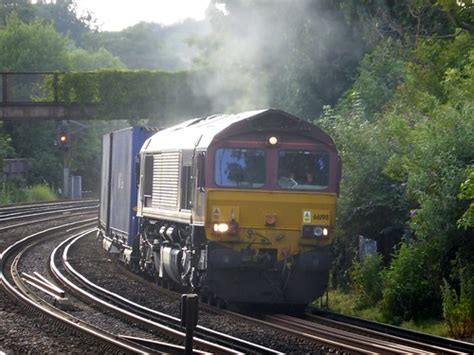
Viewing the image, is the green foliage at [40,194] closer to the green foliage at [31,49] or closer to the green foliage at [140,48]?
the green foliage at [31,49]

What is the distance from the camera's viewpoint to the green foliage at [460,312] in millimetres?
14016

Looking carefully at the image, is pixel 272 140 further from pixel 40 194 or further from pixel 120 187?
pixel 40 194

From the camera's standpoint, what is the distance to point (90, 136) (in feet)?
210

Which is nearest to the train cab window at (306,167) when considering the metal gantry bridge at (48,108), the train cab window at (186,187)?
the train cab window at (186,187)

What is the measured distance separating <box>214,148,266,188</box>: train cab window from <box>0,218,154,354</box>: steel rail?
3.19 meters

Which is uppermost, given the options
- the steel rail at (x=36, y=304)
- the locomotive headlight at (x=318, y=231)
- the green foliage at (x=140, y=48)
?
the green foliage at (x=140, y=48)

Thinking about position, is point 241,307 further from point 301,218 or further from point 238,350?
point 238,350

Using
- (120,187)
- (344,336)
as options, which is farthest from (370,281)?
(120,187)

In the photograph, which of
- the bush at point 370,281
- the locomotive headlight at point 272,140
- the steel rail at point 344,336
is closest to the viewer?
the steel rail at point 344,336

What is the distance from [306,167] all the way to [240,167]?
42.4 inches

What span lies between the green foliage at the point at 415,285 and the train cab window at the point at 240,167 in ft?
8.34

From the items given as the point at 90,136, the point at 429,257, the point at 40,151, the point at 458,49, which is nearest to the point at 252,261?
the point at 429,257

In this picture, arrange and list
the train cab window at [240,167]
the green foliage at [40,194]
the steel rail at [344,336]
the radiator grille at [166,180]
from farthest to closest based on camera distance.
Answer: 1. the green foliage at [40,194]
2. the radiator grille at [166,180]
3. the train cab window at [240,167]
4. the steel rail at [344,336]

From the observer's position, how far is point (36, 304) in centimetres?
1658
